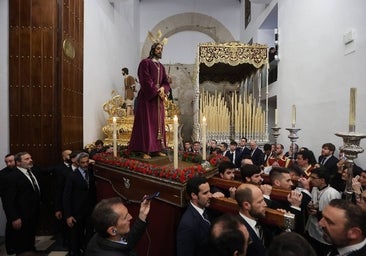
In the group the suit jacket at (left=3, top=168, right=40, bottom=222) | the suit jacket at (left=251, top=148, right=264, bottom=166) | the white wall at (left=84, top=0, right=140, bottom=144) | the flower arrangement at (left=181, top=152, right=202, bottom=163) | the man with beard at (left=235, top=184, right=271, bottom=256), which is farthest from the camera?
the white wall at (left=84, top=0, right=140, bottom=144)

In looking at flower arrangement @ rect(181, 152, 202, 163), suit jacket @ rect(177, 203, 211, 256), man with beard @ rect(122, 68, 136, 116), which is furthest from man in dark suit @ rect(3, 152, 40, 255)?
man with beard @ rect(122, 68, 136, 116)

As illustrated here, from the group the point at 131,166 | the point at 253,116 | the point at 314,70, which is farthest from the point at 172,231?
the point at 253,116

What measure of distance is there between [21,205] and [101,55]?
16.8ft

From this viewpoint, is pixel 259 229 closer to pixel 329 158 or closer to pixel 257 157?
pixel 329 158

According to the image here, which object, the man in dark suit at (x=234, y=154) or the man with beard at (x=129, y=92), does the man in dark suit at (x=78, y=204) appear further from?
the man with beard at (x=129, y=92)

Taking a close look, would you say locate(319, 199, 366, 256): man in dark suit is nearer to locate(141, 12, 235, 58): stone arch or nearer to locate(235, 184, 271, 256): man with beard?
locate(235, 184, 271, 256): man with beard

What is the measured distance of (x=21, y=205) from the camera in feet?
12.0

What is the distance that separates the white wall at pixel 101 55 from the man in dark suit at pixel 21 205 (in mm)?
2753

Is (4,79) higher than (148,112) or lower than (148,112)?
higher

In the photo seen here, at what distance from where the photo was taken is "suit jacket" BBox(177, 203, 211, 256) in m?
2.23

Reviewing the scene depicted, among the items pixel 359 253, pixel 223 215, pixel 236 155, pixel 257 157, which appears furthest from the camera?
pixel 236 155

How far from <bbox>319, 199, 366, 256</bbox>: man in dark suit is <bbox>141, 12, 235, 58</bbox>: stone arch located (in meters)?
12.1

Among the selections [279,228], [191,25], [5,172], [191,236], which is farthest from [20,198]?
[191,25]

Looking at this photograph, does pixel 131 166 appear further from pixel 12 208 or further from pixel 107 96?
pixel 107 96
